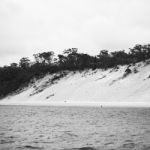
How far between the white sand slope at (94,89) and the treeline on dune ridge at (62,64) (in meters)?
3.56

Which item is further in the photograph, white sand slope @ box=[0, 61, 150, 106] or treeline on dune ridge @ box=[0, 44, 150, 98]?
treeline on dune ridge @ box=[0, 44, 150, 98]

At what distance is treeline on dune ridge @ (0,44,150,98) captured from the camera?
3794 inches

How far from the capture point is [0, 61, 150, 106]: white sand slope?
7271 centimetres

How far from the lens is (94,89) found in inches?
3236

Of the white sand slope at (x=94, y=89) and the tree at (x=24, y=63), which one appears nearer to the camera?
the white sand slope at (x=94, y=89)

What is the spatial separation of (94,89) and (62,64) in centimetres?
3060

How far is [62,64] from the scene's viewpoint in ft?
364

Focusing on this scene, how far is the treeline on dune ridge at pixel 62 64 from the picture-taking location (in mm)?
96375

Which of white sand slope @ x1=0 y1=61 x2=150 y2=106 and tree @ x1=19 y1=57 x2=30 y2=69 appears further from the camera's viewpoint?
tree @ x1=19 y1=57 x2=30 y2=69

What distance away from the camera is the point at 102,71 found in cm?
9219

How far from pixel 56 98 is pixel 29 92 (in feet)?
47.2

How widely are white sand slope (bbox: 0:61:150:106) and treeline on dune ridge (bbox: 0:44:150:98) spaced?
356 centimetres

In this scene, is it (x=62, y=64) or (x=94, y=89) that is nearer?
(x=94, y=89)

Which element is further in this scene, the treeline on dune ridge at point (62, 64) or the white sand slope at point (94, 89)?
the treeline on dune ridge at point (62, 64)
